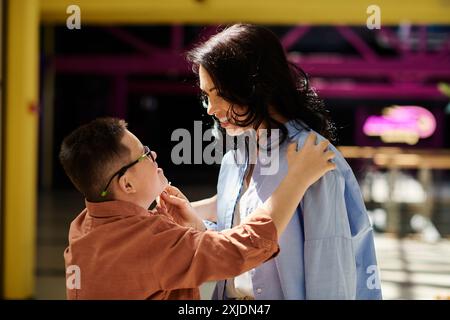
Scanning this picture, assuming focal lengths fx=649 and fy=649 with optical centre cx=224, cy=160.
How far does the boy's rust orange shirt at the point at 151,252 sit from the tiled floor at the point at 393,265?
80.7 inches

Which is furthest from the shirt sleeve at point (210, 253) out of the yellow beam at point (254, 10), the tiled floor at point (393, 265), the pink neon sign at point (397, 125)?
the pink neon sign at point (397, 125)

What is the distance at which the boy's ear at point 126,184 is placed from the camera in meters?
1.11

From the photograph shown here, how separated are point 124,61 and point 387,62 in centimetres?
401

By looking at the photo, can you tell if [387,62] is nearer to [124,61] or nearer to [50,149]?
[124,61]

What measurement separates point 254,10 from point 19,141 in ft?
5.24

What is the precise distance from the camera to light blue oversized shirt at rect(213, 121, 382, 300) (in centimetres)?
112

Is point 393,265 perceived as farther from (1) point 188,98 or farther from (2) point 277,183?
(1) point 188,98

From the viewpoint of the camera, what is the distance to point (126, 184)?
1.12 metres

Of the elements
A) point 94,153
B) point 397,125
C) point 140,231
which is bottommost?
point 140,231

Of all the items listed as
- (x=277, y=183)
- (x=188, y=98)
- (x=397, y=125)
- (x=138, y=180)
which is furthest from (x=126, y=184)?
(x=188, y=98)

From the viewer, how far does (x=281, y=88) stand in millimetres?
1190

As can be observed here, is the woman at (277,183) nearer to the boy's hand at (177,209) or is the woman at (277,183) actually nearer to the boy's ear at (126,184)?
the boy's hand at (177,209)

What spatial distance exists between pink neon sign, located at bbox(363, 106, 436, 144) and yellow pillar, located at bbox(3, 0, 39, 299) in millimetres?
7100

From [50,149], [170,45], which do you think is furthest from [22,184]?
[170,45]
